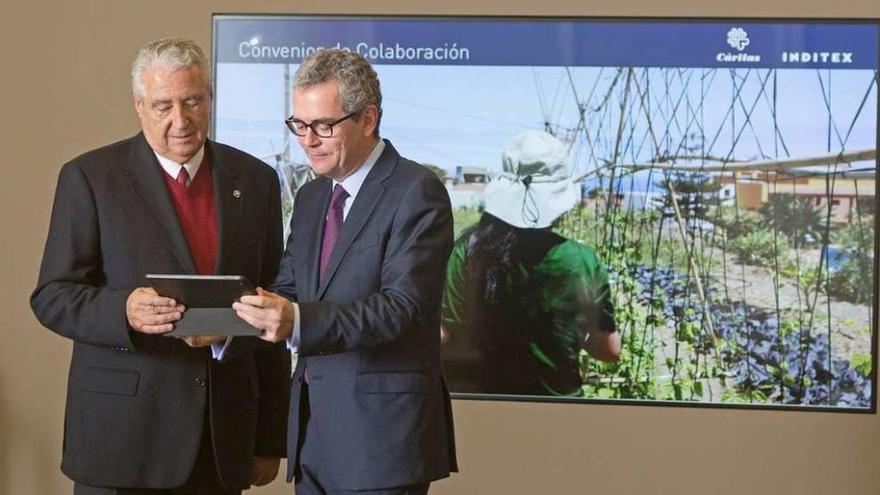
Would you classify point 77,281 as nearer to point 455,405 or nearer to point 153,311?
point 153,311

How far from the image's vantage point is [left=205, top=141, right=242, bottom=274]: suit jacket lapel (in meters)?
2.84

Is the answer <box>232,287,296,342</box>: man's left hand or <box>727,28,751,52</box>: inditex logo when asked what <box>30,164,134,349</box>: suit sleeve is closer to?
<box>232,287,296,342</box>: man's left hand

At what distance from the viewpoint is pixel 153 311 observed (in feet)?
8.33

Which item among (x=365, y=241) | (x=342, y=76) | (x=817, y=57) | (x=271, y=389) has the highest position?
(x=817, y=57)

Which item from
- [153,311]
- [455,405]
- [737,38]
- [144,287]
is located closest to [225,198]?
[144,287]

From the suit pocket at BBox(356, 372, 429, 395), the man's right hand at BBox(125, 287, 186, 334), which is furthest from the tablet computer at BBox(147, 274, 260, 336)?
the suit pocket at BBox(356, 372, 429, 395)

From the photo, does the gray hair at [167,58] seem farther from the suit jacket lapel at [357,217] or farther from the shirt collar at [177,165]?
the suit jacket lapel at [357,217]

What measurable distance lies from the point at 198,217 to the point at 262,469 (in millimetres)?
660

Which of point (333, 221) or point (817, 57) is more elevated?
point (817, 57)

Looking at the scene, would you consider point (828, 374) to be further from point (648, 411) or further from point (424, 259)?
point (424, 259)

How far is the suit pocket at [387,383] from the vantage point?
2557 millimetres

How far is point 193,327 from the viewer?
99.5 inches

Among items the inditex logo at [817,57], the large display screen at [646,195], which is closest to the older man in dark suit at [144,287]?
the large display screen at [646,195]

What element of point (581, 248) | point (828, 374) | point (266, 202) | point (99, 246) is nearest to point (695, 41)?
point (581, 248)
